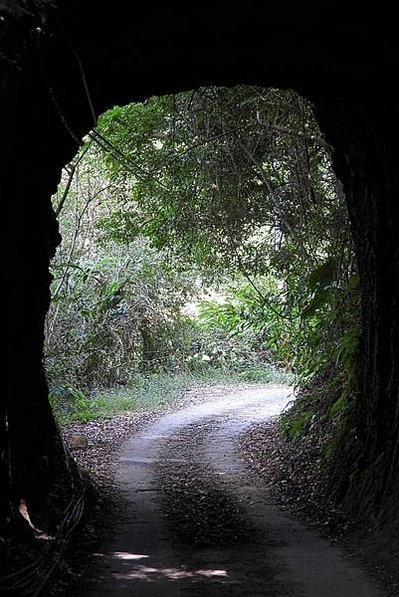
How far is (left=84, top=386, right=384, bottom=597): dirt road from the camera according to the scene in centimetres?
621

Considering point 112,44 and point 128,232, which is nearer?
point 112,44

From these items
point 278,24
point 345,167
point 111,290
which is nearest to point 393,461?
point 345,167

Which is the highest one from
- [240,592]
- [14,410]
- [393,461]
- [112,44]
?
[112,44]

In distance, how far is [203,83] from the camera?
8422mm

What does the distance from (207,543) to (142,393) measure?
15373 millimetres

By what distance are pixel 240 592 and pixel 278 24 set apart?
15.9 ft

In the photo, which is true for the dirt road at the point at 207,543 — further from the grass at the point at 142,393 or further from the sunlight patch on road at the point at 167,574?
the grass at the point at 142,393

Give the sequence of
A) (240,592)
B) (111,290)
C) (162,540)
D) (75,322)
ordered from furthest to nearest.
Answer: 1. (111,290)
2. (75,322)
3. (162,540)
4. (240,592)

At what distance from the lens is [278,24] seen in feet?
23.2

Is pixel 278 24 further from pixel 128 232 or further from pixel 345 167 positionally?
pixel 128 232

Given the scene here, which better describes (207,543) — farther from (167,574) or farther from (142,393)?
(142,393)

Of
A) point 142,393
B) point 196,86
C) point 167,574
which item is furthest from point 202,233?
point 167,574

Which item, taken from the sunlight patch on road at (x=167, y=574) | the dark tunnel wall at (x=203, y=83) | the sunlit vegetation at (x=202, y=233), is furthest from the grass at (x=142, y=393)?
the sunlight patch on road at (x=167, y=574)

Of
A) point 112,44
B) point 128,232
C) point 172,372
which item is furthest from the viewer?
point 172,372
